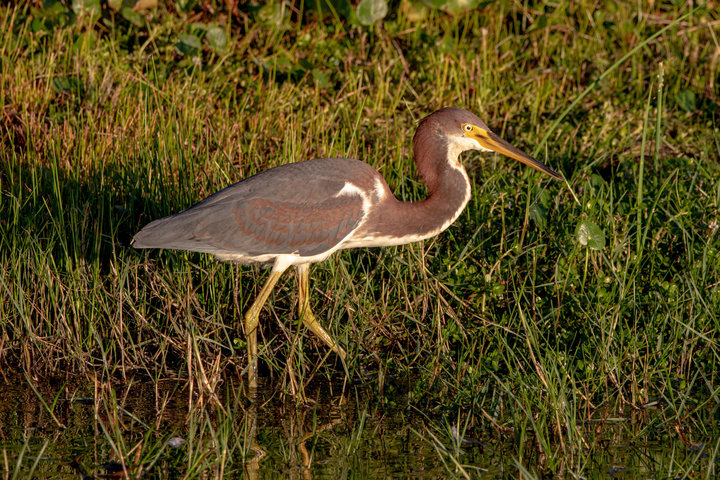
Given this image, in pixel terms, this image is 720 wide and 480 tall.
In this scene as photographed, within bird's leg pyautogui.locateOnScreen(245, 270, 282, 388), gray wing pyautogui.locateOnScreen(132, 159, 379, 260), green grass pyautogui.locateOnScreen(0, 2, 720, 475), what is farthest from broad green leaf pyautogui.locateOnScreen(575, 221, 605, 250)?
bird's leg pyautogui.locateOnScreen(245, 270, 282, 388)

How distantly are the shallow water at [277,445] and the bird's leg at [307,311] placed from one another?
0.32 m

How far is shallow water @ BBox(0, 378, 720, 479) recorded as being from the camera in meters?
3.60

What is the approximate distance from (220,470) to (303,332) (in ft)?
5.00

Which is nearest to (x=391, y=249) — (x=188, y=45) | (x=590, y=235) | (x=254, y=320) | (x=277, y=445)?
(x=254, y=320)

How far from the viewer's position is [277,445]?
401 cm

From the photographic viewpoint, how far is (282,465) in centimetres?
378

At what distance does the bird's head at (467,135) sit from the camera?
489 centimetres

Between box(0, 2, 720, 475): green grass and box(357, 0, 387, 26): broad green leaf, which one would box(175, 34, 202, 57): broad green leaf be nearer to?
box(0, 2, 720, 475): green grass

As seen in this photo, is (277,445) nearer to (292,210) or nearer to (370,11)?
(292,210)

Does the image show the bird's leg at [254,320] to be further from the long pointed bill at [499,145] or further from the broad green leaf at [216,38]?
the broad green leaf at [216,38]

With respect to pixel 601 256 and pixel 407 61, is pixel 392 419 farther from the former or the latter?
pixel 407 61

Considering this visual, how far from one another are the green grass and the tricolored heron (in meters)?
0.27

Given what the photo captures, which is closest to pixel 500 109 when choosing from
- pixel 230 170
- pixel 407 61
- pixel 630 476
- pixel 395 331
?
pixel 407 61

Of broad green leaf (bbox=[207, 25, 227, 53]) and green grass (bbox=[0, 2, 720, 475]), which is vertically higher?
broad green leaf (bbox=[207, 25, 227, 53])
